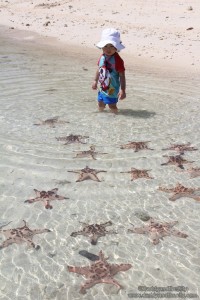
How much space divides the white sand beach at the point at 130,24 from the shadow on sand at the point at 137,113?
5593 mm

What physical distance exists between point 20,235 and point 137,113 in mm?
5550

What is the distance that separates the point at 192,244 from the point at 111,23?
59.5 feet

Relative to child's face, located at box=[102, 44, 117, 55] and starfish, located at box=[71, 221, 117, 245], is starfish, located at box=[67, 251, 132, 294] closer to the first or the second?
starfish, located at box=[71, 221, 117, 245]

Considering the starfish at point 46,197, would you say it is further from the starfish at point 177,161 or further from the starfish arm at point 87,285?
the starfish at point 177,161

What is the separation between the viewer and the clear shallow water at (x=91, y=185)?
425 cm

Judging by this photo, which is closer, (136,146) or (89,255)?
(89,255)

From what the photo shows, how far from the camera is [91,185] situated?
6090 millimetres

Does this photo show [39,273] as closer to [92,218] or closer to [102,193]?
[92,218]

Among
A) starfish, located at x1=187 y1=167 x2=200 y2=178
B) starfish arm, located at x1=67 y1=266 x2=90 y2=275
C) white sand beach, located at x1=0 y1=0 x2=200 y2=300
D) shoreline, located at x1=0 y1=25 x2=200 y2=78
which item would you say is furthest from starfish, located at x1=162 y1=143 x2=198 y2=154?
shoreline, located at x1=0 y1=25 x2=200 y2=78

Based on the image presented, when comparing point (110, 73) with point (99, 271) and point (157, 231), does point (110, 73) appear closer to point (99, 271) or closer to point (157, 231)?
point (157, 231)

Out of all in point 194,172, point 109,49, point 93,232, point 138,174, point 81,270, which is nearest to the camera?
point 81,270

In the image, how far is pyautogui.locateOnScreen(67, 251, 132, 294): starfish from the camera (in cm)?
404

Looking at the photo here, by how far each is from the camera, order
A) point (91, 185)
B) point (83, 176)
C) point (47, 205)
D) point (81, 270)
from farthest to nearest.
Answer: point (83, 176)
point (91, 185)
point (47, 205)
point (81, 270)

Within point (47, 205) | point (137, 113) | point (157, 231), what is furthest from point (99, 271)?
point (137, 113)
